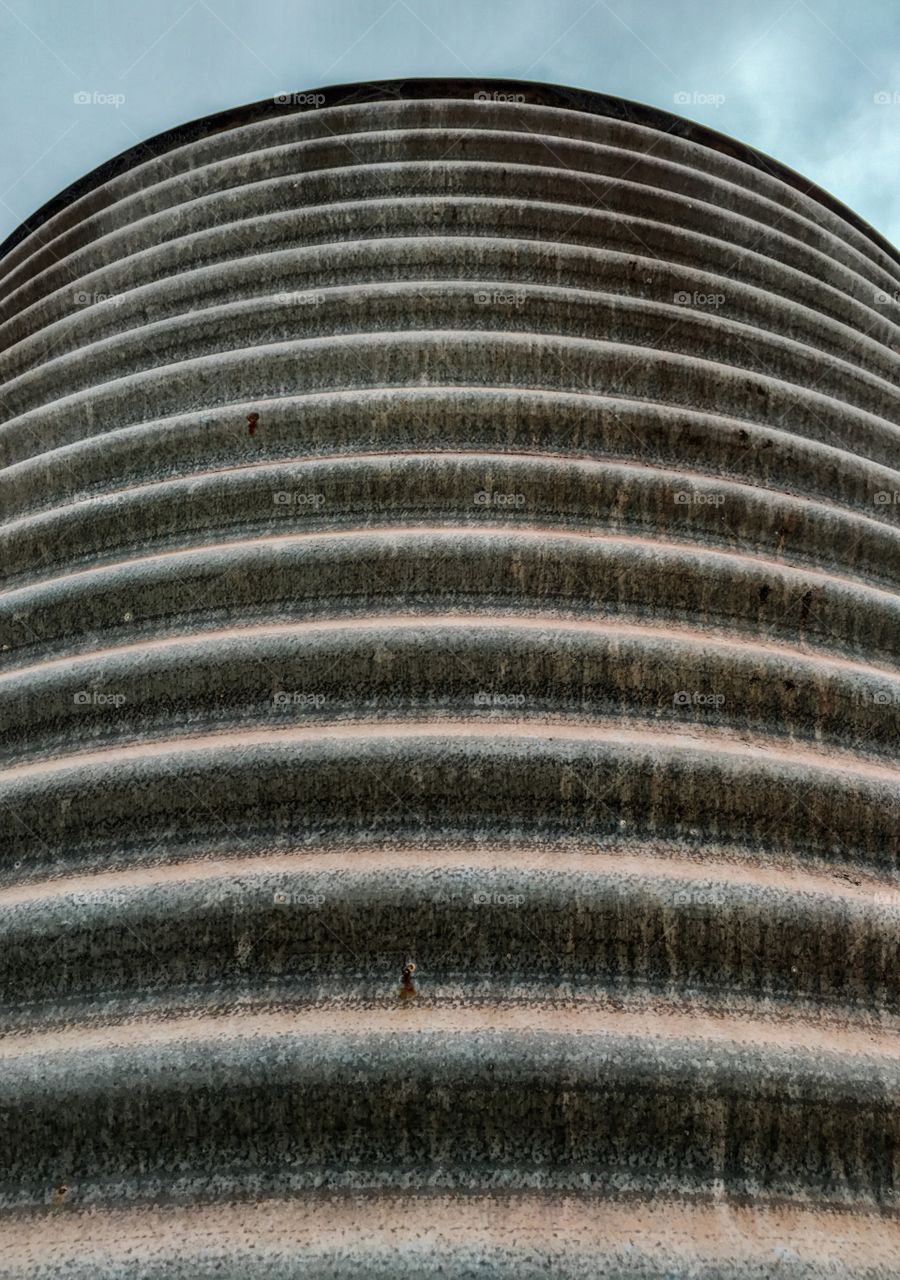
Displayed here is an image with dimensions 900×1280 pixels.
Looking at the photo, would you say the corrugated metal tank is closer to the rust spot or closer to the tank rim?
the rust spot

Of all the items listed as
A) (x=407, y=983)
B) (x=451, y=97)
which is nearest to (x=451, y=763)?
(x=407, y=983)

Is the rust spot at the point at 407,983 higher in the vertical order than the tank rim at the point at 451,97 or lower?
lower

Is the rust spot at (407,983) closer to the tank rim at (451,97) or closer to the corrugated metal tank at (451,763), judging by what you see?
the corrugated metal tank at (451,763)

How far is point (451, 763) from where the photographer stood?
2.11 metres

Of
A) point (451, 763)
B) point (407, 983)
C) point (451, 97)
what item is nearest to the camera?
point (407, 983)

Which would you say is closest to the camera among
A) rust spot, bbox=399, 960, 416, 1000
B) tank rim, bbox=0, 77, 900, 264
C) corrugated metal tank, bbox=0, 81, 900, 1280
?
corrugated metal tank, bbox=0, 81, 900, 1280

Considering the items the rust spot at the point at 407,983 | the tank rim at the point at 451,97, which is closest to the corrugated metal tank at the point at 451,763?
the rust spot at the point at 407,983

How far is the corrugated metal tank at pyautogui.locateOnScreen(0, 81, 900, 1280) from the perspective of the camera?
1577mm

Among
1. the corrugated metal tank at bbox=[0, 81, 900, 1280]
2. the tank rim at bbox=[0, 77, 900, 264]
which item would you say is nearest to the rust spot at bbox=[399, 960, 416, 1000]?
the corrugated metal tank at bbox=[0, 81, 900, 1280]

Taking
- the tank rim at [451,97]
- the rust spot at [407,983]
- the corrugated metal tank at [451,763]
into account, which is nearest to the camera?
the corrugated metal tank at [451,763]

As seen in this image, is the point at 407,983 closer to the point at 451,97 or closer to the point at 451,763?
the point at 451,763

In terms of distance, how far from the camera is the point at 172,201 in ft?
17.5

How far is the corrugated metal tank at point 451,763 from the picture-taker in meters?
1.58

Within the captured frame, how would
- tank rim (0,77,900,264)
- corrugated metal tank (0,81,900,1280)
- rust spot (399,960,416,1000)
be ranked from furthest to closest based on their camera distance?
tank rim (0,77,900,264) → rust spot (399,960,416,1000) → corrugated metal tank (0,81,900,1280)
